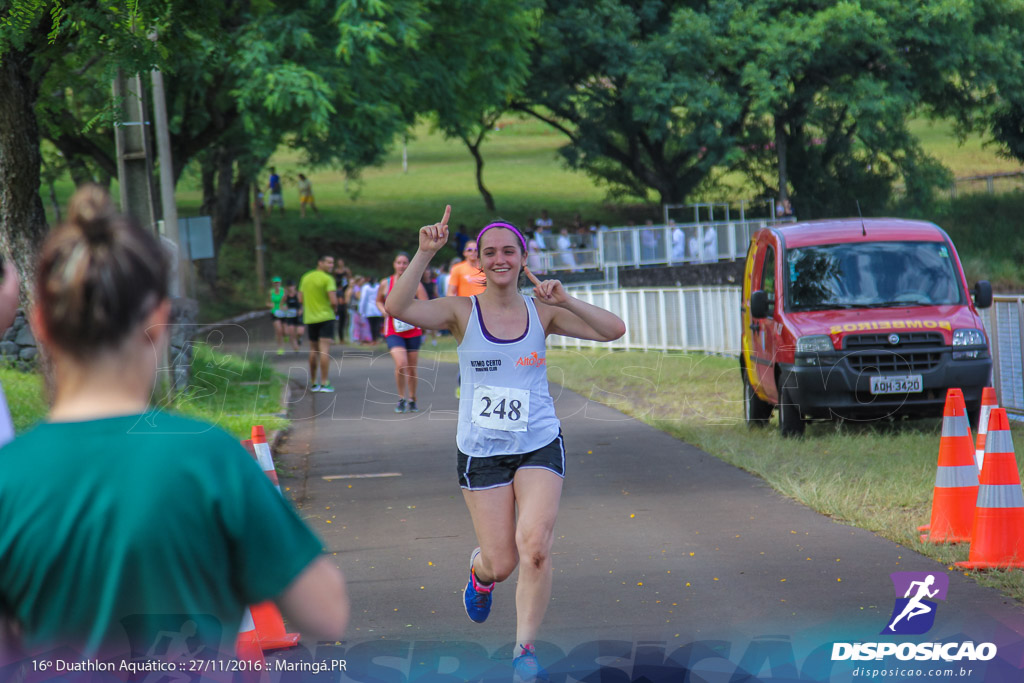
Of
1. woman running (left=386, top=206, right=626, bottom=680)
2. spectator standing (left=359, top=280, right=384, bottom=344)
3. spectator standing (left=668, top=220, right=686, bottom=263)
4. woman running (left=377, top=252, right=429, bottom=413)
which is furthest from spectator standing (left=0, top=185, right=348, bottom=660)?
spectator standing (left=668, top=220, right=686, bottom=263)

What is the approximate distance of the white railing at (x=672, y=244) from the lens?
3675 centimetres

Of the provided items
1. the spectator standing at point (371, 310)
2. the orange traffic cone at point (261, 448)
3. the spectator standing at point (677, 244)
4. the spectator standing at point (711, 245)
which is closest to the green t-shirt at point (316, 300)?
the orange traffic cone at point (261, 448)

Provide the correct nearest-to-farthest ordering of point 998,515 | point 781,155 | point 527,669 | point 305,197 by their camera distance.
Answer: point 527,669 → point 998,515 → point 781,155 → point 305,197

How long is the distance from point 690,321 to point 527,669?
21223 mm

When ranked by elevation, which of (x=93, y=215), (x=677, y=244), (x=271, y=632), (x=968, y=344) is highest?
(x=93, y=215)

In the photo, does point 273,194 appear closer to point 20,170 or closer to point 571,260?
point 571,260

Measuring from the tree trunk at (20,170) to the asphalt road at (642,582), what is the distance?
3.49 meters

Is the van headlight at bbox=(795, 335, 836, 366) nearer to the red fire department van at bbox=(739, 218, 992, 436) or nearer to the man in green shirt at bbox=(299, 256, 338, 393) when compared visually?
the red fire department van at bbox=(739, 218, 992, 436)

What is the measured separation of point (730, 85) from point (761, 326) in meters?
31.6

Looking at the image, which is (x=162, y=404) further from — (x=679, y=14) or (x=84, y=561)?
(x=679, y=14)

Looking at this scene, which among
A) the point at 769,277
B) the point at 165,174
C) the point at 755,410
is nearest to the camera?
the point at 769,277

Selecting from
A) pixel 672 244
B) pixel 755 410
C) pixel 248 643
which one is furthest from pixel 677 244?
pixel 248 643

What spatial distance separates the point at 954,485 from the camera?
7492 millimetres

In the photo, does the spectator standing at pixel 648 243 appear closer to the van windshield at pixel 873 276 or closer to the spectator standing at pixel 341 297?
the spectator standing at pixel 341 297
